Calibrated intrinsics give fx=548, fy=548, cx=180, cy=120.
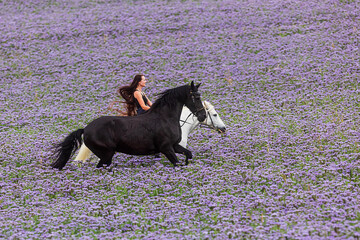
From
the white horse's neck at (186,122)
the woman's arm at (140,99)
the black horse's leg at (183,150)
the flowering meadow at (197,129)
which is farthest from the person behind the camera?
the woman's arm at (140,99)

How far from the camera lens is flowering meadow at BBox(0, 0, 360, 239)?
29.2 feet

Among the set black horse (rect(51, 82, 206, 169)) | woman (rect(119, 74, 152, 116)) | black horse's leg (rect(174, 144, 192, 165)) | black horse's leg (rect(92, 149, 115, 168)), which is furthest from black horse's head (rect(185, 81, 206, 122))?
black horse's leg (rect(92, 149, 115, 168))

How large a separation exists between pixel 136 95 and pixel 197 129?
323cm

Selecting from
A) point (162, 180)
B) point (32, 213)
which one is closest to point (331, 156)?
point (162, 180)

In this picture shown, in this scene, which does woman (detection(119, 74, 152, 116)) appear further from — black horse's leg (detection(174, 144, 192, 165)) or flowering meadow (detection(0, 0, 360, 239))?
black horse's leg (detection(174, 144, 192, 165))

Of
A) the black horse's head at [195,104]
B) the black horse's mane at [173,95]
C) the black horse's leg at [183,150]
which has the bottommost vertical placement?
the black horse's leg at [183,150]

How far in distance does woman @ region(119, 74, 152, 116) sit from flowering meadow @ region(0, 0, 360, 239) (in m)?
1.27

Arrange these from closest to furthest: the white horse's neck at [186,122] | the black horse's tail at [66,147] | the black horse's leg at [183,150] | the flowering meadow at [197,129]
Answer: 1. the flowering meadow at [197,129]
2. the black horse's tail at [66,147]
3. the black horse's leg at [183,150]
4. the white horse's neck at [186,122]

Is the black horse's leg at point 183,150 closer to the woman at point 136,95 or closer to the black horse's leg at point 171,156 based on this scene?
the black horse's leg at point 171,156

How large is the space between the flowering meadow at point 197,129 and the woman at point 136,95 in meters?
1.27

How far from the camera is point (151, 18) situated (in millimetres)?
28328

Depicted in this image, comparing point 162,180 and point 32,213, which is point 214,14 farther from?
point 32,213

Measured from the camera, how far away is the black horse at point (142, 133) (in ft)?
38.2

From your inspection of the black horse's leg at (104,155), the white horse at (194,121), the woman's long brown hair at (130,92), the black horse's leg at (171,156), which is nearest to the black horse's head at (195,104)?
the white horse at (194,121)
